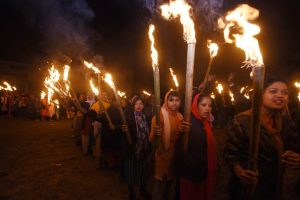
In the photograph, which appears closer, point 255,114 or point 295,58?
point 255,114

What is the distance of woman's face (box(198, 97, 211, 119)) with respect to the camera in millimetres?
3467

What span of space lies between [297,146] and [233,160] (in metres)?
0.69

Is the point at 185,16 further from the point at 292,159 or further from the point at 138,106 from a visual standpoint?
the point at 138,106

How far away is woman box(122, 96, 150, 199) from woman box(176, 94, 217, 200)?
1.23 meters

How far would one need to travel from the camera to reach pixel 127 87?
23.7 meters

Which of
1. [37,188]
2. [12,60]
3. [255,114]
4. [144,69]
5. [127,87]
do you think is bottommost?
[37,188]

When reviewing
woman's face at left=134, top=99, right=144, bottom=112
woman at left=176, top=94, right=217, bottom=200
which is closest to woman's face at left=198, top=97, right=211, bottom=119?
woman at left=176, top=94, right=217, bottom=200

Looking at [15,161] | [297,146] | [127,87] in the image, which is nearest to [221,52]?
[127,87]

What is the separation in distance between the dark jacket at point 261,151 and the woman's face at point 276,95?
23 centimetres

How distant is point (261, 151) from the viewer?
248 centimetres

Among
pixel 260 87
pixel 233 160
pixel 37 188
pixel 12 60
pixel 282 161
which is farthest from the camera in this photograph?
pixel 12 60

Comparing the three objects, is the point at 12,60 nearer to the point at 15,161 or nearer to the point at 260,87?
the point at 15,161

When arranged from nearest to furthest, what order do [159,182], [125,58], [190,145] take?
[190,145] < [159,182] < [125,58]

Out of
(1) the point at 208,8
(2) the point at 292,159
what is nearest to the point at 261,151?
(2) the point at 292,159
